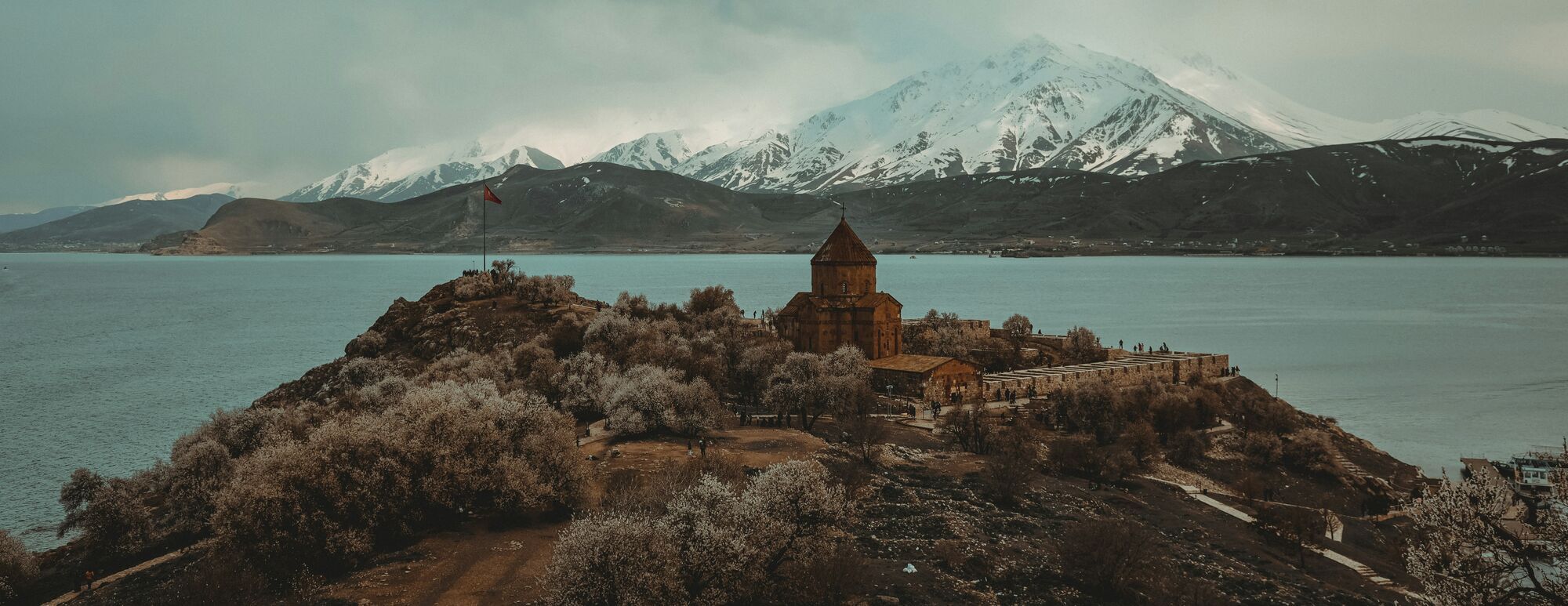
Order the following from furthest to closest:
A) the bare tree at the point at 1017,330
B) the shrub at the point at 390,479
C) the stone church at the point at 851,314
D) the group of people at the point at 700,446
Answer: the bare tree at the point at 1017,330, the stone church at the point at 851,314, the group of people at the point at 700,446, the shrub at the point at 390,479

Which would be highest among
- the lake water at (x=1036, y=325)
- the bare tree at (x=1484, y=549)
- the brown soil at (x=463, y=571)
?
the bare tree at (x=1484, y=549)

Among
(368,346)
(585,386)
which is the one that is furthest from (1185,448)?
(368,346)

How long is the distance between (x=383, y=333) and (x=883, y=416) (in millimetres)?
38175

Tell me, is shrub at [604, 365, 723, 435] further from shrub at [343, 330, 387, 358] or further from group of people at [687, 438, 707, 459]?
shrub at [343, 330, 387, 358]

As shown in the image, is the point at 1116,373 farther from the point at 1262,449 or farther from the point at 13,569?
the point at 13,569

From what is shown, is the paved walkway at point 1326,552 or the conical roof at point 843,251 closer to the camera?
the paved walkway at point 1326,552

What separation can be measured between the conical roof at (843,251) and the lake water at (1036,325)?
30271 millimetres

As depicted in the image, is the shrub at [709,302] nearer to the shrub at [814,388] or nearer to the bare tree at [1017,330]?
the bare tree at [1017,330]

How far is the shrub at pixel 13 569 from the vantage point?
2327 cm

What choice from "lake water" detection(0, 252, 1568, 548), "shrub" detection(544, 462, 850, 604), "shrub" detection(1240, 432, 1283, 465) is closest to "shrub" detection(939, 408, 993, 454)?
"shrub" detection(1240, 432, 1283, 465)

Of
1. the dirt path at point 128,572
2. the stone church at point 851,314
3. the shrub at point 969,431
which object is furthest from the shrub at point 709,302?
the dirt path at point 128,572

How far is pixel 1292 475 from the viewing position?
39.0 meters

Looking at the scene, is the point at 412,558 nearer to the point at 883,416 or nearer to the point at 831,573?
the point at 831,573

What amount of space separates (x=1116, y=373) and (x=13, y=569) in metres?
47.3
